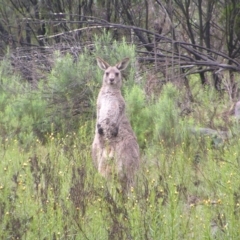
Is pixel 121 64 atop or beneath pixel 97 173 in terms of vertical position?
atop

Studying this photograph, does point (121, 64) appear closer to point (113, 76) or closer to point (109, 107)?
point (113, 76)

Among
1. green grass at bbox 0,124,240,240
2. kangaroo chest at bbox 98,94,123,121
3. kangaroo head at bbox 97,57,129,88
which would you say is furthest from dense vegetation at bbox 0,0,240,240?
kangaroo head at bbox 97,57,129,88

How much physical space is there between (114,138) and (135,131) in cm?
167

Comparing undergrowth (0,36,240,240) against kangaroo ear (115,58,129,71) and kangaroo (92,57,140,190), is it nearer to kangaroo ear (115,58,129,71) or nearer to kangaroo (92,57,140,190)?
kangaroo (92,57,140,190)

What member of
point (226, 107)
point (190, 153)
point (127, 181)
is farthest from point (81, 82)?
point (127, 181)

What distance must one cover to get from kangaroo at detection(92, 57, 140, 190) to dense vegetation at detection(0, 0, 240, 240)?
0.17 meters

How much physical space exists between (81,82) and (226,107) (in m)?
2.24

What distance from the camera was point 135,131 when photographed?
356 inches

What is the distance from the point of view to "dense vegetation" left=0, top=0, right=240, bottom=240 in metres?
4.63

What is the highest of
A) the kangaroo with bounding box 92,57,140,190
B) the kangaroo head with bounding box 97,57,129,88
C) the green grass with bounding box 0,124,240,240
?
the kangaroo head with bounding box 97,57,129,88

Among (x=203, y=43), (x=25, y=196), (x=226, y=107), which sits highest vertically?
(x=203, y=43)

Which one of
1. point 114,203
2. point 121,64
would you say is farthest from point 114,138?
point 114,203

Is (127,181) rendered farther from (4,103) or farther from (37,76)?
(37,76)

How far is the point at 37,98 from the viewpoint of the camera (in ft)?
33.8
